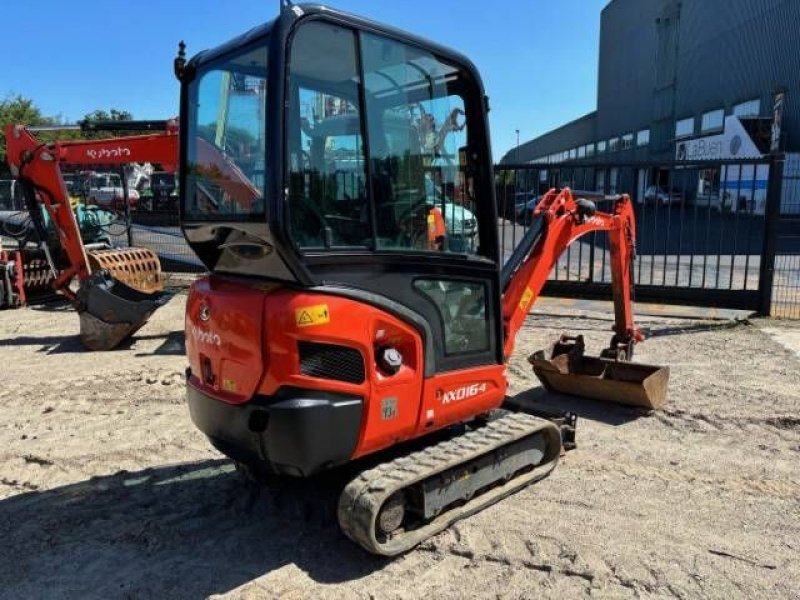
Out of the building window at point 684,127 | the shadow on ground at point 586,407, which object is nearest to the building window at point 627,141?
the building window at point 684,127

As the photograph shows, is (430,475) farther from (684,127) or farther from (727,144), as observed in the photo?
(684,127)

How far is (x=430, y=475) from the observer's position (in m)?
3.31

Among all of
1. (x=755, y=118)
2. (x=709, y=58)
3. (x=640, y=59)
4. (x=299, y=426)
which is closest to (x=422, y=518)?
(x=299, y=426)

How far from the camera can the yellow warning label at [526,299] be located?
188 inches

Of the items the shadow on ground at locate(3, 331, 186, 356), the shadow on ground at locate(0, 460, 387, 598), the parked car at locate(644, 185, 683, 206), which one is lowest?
the shadow on ground at locate(0, 460, 387, 598)

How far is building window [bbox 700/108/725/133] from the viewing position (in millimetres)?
34941

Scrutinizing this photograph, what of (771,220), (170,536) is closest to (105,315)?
(170,536)

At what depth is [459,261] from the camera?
11.7 feet

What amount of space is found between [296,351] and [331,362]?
0.17m

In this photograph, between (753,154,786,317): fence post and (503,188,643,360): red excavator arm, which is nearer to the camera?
(503,188,643,360): red excavator arm

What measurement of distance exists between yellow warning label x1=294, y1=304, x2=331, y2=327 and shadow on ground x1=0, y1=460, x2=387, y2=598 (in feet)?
3.94

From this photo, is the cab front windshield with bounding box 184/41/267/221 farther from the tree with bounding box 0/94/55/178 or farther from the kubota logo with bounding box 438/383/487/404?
the tree with bounding box 0/94/55/178

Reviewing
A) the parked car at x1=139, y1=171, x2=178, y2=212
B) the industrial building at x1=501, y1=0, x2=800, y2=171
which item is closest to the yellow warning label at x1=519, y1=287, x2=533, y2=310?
the parked car at x1=139, y1=171, x2=178, y2=212

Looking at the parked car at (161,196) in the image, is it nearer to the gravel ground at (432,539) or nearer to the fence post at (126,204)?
the fence post at (126,204)
